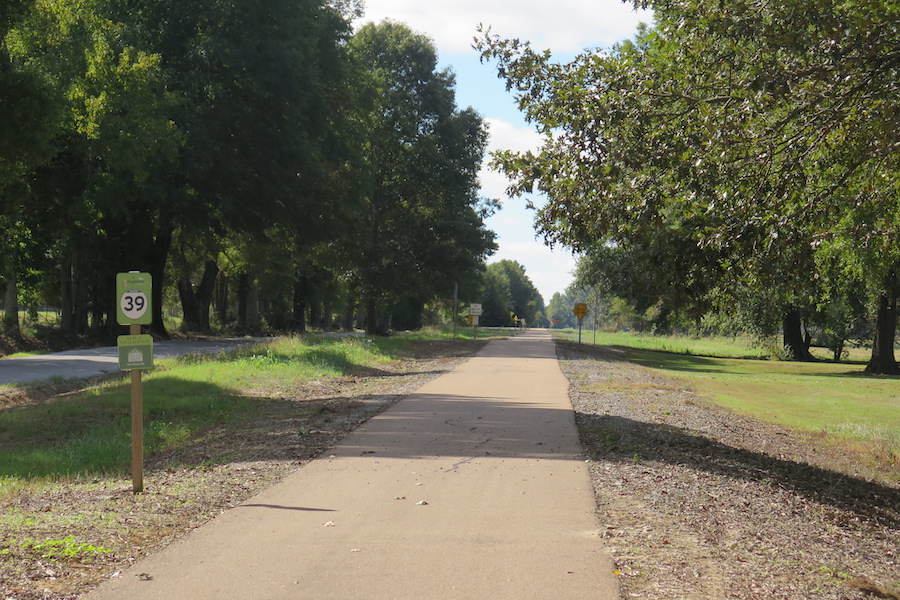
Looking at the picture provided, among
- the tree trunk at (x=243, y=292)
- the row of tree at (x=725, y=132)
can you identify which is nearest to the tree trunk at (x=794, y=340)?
the tree trunk at (x=243, y=292)

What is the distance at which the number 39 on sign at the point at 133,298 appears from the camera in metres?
8.55

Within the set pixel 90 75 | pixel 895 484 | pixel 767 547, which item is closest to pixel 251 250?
pixel 90 75

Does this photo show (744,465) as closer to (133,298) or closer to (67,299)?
(133,298)

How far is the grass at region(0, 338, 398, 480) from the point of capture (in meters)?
12.4

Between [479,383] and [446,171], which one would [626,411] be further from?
[446,171]

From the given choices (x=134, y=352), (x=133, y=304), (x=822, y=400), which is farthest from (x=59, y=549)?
(x=822, y=400)

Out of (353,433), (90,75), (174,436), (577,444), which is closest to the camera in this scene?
(577,444)

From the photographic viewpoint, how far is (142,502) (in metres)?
8.09

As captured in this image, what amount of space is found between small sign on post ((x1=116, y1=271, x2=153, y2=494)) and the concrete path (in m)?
1.28

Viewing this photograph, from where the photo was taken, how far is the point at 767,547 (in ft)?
23.2

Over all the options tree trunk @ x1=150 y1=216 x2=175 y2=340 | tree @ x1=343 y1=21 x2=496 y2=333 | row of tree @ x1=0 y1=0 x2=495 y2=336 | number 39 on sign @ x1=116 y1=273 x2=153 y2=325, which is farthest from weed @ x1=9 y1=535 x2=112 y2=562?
tree @ x1=343 y1=21 x2=496 y2=333

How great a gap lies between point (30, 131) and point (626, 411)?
42.9ft

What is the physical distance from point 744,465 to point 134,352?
7.63 metres

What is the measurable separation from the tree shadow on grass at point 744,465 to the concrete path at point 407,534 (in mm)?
906
